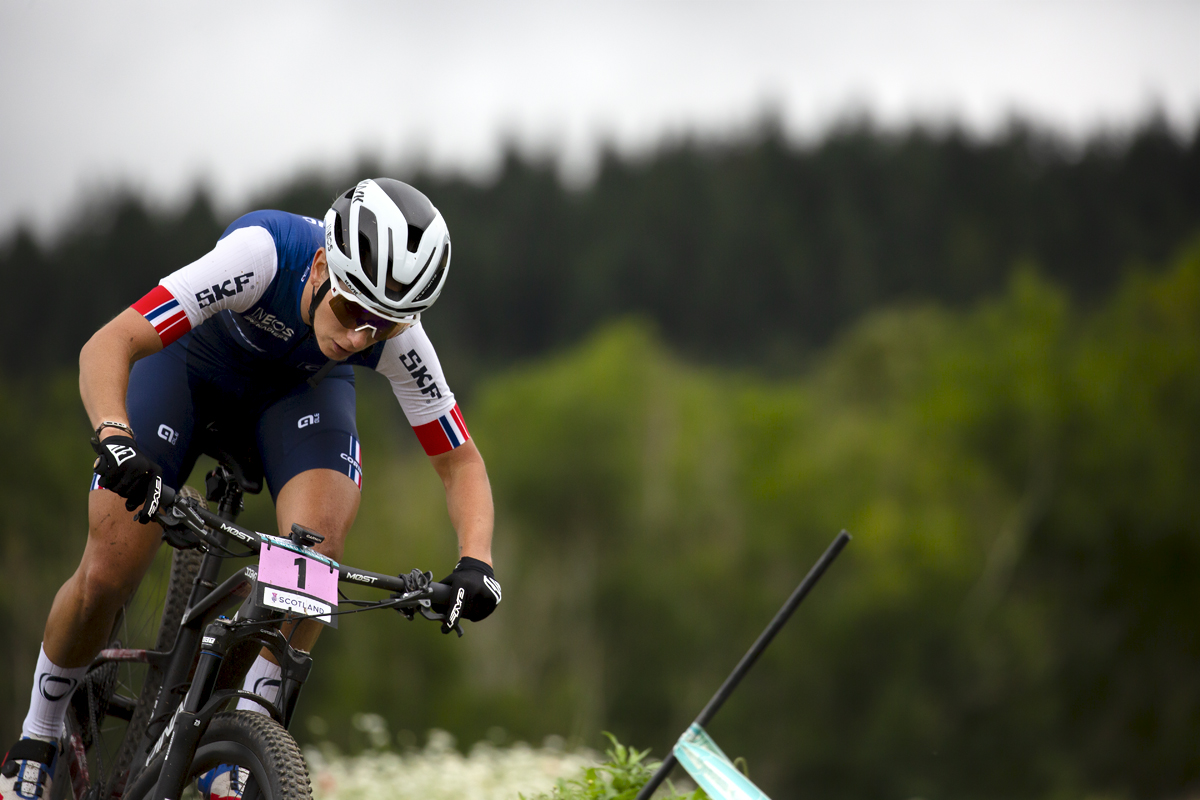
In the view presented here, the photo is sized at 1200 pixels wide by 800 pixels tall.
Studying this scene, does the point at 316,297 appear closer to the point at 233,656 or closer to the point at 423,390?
the point at 423,390

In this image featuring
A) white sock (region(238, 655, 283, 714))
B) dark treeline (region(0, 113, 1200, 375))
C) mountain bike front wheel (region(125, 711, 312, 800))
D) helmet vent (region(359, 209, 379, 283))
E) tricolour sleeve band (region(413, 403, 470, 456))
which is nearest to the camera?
mountain bike front wheel (region(125, 711, 312, 800))

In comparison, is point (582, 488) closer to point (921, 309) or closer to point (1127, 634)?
point (1127, 634)

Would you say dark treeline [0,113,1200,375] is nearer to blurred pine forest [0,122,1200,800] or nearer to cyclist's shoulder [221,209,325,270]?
blurred pine forest [0,122,1200,800]

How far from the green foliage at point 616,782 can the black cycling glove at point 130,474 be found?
6.07 feet

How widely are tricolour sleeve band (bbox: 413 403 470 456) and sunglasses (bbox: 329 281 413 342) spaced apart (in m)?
0.66

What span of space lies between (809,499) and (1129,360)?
462 inches

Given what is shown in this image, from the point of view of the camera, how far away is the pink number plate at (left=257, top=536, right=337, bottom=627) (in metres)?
2.73

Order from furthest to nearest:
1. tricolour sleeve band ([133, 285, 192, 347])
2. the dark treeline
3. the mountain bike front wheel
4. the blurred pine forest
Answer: the dark treeline, the blurred pine forest, tricolour sleeve band ([133, 285, 192, 347]), the mountain bike front wheel

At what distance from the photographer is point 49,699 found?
3.66 m

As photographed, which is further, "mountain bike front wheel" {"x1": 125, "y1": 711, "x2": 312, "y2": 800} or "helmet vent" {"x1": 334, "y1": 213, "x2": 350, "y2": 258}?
"helmet vent" {"x1": 334, "y1": 213, "x2": 350, "y2": 258}

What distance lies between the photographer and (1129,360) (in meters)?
35.1

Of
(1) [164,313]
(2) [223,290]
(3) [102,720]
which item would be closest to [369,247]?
(2) [223,290]

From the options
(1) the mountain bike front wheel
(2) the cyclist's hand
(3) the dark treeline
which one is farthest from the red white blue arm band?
(3) the dark treeline

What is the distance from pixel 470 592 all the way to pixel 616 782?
4.07 feet
